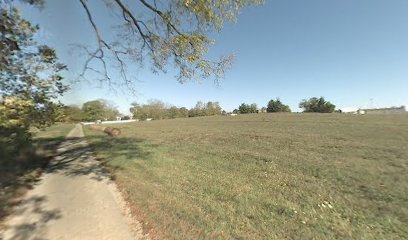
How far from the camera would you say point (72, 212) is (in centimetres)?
730

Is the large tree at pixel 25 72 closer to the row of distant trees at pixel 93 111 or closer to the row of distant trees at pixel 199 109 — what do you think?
the row of distant trees at pixel 93 111

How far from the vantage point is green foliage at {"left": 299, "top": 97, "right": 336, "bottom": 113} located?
388ft

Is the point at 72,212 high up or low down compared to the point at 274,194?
down

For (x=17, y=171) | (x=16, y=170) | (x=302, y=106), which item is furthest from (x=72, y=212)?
(x=302, y=106)

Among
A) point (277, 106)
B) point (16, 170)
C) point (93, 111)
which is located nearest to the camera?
point (16, 170)

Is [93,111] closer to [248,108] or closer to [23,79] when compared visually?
[248,108]

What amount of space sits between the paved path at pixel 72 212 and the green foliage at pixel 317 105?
119m

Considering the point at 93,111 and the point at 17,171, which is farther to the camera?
the point at 93,111

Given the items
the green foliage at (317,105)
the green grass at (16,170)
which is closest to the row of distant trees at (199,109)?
the green foliage at (317,105)

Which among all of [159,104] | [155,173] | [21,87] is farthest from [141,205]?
[159,104]

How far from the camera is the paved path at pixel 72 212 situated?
6079mm

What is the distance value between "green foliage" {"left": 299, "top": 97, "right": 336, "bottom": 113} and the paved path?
392 feet

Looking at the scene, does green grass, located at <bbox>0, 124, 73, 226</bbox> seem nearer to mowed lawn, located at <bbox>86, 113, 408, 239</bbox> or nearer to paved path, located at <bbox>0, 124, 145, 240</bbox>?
paved path, located at <bbox>0, 124, 145, 240</bbox>

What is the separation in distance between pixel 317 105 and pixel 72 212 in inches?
5035
